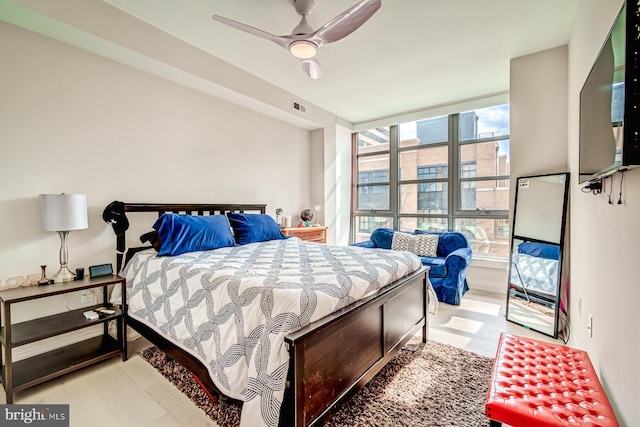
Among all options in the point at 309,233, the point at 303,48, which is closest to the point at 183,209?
the point at 309,233

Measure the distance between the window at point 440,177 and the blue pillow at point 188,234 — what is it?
3330 mm

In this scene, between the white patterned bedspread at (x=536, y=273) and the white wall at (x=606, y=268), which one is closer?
the white wall at (x=606, y=268)

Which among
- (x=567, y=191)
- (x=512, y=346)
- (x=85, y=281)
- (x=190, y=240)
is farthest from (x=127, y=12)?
(x=567, y=191)

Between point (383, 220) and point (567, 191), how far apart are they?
293 cm

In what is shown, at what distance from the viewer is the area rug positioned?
1697mm

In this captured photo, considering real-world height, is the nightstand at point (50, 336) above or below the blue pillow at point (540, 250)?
below

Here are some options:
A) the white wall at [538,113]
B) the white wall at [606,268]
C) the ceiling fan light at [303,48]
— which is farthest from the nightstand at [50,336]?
the white wall at [538,113]

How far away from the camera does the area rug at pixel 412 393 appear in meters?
Answer: 1.70

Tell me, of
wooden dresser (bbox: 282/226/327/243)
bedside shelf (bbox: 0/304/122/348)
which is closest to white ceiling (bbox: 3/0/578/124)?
wooden dresser (bbox: 282/226/327/243)

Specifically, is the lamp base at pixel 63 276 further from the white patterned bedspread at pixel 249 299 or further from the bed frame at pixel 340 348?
the bed frame at pixel 340 348

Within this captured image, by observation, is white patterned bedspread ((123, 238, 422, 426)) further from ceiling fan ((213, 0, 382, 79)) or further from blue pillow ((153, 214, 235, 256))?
ceiling fan ((213, 0, 382, 79))

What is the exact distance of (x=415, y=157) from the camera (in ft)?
17.0

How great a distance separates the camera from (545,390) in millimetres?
1296

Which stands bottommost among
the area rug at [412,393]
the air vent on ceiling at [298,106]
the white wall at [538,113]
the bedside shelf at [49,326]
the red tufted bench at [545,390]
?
the area rug at [412,393]
